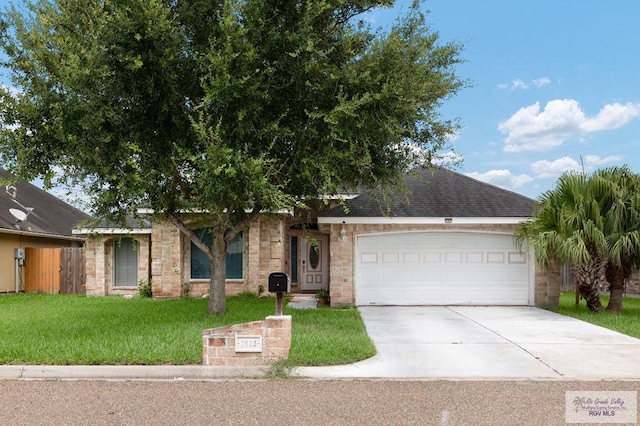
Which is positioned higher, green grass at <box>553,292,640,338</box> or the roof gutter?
the roof gutter

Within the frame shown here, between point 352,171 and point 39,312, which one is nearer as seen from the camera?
point 352,171

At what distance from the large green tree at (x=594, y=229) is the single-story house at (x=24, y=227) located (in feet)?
50.0

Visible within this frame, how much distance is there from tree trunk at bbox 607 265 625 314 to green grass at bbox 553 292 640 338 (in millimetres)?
229

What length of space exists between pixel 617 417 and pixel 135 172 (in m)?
8.71

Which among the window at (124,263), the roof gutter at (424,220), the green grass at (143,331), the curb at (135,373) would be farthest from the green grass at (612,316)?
the window at (124,263)

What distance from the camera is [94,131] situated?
32.0 feet

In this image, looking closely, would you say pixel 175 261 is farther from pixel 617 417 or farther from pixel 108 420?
pixel 617 417

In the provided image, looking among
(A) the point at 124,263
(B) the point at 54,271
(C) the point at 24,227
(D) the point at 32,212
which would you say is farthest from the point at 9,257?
(A) the point at 124,263

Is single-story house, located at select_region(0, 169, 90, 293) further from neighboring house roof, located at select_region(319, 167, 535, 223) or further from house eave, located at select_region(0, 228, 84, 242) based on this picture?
neighboring house roof, located at select_region(319, 167, 535, 223)

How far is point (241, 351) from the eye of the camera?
7512 mm

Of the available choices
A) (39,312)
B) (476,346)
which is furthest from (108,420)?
(39,312)

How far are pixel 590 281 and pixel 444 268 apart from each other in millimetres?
3763

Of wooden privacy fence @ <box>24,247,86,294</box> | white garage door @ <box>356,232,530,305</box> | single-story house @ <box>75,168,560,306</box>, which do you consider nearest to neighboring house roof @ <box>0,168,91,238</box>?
wooden privacy fence @ <box>24,247,86,294</box>

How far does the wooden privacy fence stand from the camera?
19969 millimetres
